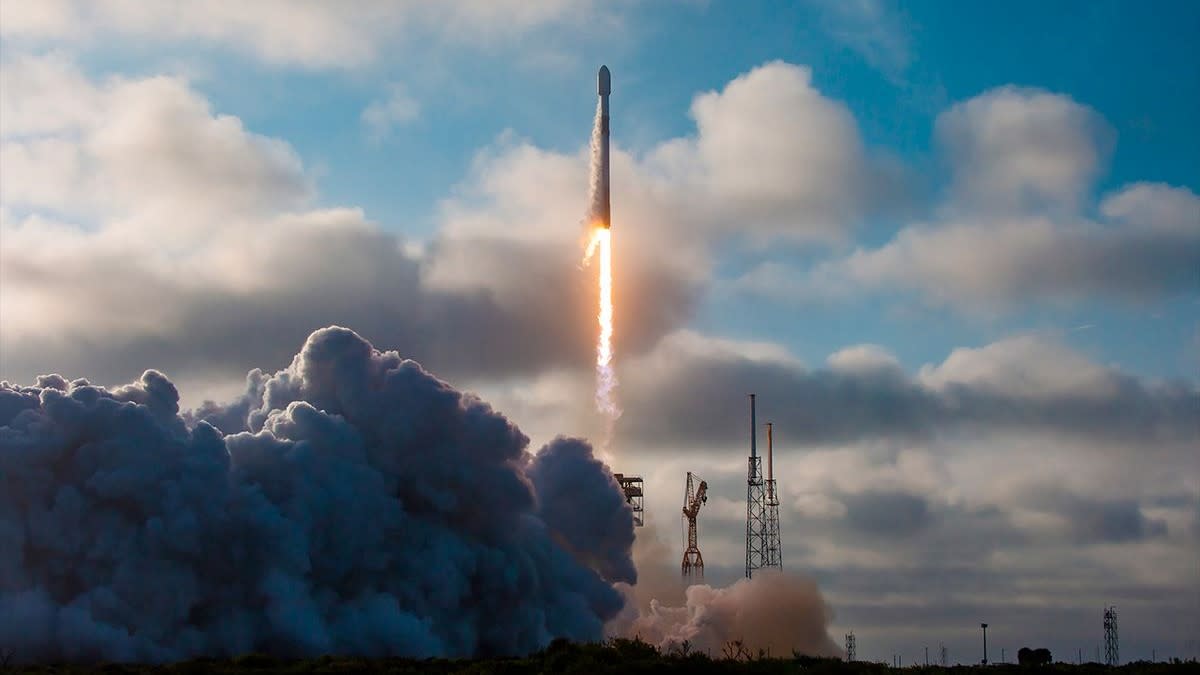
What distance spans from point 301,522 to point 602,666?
141ft

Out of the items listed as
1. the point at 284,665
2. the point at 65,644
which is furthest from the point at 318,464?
the point at 284,665

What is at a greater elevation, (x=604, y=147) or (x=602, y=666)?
(x=604, y=147)

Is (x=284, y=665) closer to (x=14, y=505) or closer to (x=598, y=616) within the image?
(x=14, y=505)

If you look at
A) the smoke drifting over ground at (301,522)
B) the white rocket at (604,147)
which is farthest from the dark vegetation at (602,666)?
the white rocket at (604,147)

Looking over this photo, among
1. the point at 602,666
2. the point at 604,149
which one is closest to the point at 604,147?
the point at 604,149

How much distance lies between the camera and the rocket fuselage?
104125 millimetres

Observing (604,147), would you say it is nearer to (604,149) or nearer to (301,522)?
(604,149)

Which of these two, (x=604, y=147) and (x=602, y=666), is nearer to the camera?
(x=602, y=666)

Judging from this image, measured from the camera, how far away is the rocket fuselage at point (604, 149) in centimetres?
10412

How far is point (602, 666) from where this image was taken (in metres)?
57.6

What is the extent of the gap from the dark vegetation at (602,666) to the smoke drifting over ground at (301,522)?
1969 cm

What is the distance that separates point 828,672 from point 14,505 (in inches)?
2063

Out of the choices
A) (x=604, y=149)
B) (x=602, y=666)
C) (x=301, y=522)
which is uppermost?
(x=604, y=149)

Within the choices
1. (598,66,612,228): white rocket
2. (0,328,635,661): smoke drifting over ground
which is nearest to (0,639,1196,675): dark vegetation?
(0,328,635,661): smoke drifting over ground
